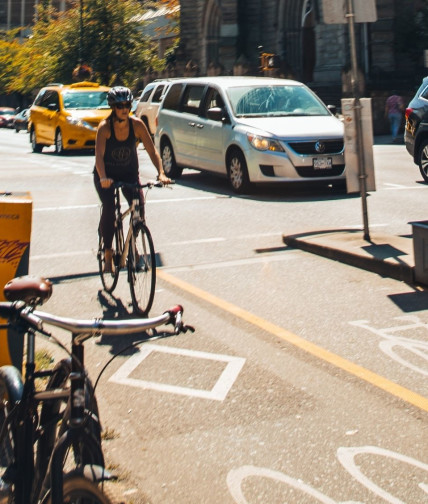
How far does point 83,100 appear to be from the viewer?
2745 cm

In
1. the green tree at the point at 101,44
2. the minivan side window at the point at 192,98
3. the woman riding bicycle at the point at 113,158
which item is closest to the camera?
the woman riding bicycle at the point at 113,158

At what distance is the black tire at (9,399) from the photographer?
3449 mm

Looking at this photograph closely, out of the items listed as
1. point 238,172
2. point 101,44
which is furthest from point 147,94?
point 101,44

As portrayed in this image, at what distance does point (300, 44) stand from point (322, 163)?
108 feet

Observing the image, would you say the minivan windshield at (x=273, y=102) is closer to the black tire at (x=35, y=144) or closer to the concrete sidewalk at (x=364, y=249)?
the concrete sidewalk at (x=364, y=249)

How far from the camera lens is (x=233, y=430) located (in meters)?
5.14

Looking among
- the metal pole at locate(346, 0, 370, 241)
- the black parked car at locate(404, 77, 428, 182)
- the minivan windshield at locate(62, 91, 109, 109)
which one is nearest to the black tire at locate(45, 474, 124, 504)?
the metal pole at locate(346, 0, 370, 241)

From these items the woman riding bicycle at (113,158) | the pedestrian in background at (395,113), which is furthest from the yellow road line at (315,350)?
the pedestrian in background at (395,113)

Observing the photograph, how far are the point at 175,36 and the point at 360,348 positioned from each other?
2589 inches

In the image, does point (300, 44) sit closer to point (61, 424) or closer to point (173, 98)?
point (173, 98)

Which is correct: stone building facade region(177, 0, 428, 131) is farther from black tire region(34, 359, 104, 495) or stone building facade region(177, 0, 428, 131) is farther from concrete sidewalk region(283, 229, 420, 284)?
black tire region(34, 359, 104, 495)

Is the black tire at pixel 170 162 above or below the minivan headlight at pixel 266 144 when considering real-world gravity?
below

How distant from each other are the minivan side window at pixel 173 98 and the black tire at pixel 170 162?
2.22 ft

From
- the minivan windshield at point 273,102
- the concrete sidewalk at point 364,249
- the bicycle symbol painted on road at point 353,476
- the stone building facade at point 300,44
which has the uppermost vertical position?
the stone building facade at point 300,44
